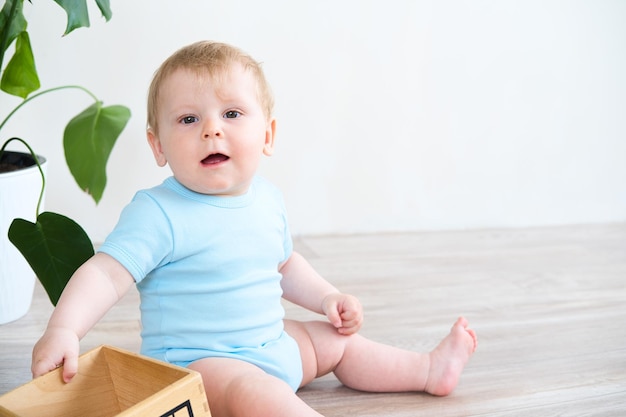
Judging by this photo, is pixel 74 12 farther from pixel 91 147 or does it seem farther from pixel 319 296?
pixel 319 296

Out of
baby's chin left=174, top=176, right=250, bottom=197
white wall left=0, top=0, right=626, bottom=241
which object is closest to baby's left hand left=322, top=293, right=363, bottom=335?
baby's chin left=174, top=176, right=250, bottom=197

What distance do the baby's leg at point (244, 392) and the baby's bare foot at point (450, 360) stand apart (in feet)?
0.93

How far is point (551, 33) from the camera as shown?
7.09 ft

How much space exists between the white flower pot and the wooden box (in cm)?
55

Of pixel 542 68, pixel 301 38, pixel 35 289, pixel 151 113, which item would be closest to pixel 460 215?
pixel 542 68

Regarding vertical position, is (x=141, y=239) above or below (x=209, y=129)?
below

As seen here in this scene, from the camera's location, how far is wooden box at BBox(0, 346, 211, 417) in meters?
0.77

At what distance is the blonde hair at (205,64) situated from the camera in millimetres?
1007

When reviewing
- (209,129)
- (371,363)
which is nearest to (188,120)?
(209,129)

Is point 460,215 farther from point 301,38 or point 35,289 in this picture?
point 35,289

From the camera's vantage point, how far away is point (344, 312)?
44.6 inches

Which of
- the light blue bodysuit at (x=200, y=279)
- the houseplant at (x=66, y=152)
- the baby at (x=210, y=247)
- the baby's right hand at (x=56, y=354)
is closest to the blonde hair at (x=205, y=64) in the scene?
the baby at (x=210, y=247)

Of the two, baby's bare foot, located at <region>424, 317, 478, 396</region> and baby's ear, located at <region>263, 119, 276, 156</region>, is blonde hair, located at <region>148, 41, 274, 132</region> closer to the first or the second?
baby's ear, located at <region>263, 119, 276, 156</region>

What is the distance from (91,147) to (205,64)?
54 cm
